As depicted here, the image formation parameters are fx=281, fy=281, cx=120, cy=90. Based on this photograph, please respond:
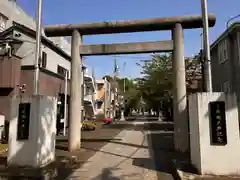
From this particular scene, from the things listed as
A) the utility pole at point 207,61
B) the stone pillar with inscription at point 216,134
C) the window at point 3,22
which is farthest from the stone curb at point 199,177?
the window at point 3,22

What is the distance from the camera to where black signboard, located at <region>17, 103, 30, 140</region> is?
9.62 m

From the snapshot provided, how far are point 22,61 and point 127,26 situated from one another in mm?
9505

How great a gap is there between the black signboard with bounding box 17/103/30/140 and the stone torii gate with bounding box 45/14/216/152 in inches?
130

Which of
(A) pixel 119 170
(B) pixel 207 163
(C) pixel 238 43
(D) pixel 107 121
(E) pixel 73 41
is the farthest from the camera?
(D) pixel 107 121

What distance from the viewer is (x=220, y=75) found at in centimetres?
2194

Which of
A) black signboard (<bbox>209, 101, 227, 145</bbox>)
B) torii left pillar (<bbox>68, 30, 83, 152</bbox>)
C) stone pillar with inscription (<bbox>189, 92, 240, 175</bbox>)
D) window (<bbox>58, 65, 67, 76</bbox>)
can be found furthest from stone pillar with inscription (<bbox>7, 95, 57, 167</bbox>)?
window (<bbox>58, 65, 67, 76</bbox>)

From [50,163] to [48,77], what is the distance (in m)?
10.6

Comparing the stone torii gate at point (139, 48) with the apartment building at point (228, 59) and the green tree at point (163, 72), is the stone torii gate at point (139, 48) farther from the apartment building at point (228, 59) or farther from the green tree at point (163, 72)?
the green tree at point (163, 72)

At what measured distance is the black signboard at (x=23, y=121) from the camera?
962cm

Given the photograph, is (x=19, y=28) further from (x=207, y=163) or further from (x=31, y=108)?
(x=207, y=163)

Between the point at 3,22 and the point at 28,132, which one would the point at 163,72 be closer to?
the point at 3,22

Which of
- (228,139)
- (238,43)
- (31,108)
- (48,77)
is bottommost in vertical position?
(228,139)

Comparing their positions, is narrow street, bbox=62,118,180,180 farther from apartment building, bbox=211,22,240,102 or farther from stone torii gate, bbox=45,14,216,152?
apartment building, bbox=211,22,240,102

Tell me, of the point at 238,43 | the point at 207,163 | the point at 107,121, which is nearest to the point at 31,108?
the point at 207,163
